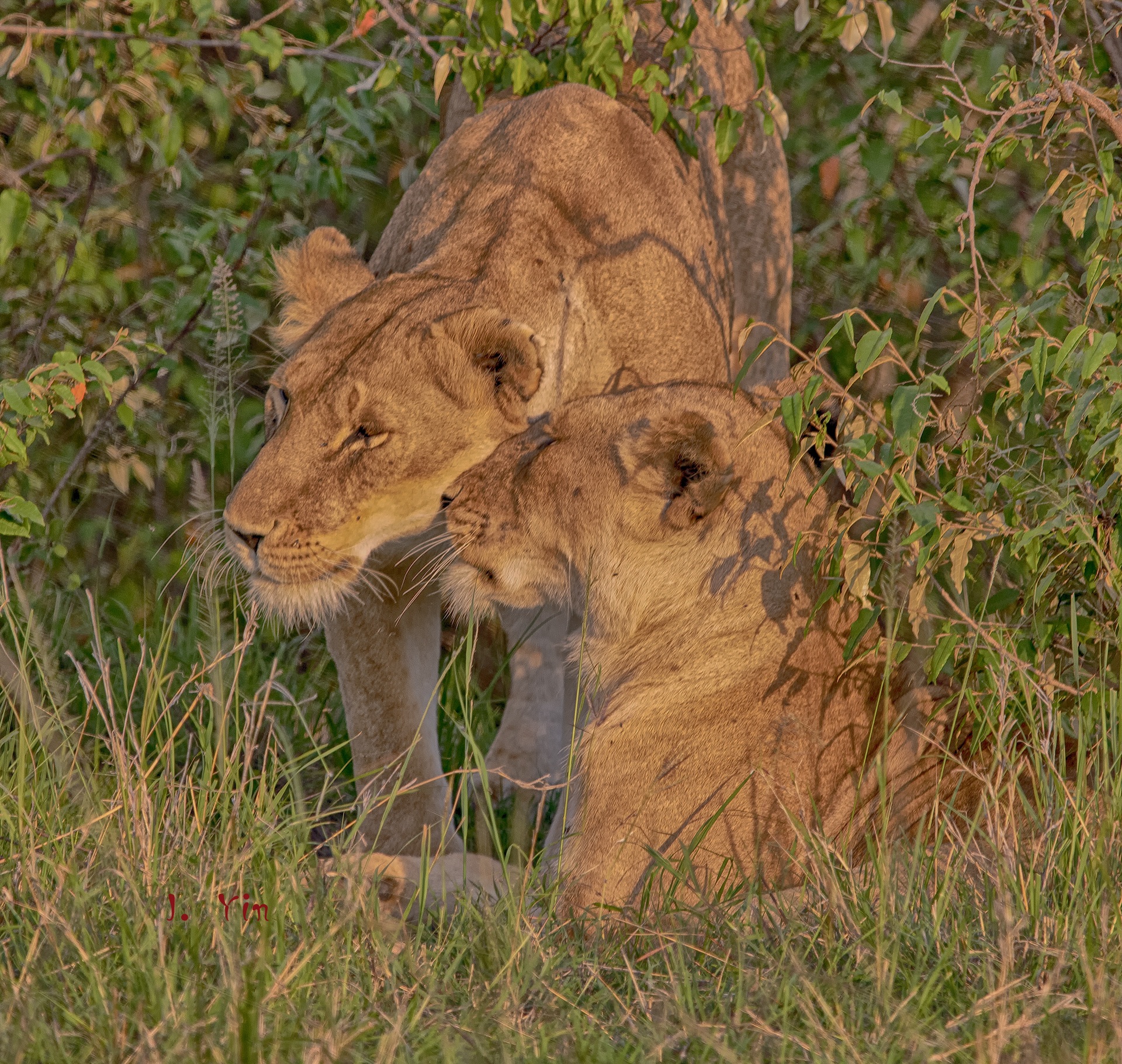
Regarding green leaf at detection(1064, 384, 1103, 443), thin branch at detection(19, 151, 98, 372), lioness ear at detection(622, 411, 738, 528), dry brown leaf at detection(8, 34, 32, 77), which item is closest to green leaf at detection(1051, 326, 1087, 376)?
green leaf at detection(1064, 384, 1103, 443)

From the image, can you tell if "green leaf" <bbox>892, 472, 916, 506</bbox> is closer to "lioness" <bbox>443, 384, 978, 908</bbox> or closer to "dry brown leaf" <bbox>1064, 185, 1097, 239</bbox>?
"lioness" <bbox>443, 384, 978, 908</bbox>

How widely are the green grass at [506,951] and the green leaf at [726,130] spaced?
205 centimetres

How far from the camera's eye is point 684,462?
377 cm

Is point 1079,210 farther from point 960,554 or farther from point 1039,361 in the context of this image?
point 960,554

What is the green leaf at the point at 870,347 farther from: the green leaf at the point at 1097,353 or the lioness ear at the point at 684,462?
the lioness ear at the point at 684,462

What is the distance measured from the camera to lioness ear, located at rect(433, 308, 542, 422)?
403cm

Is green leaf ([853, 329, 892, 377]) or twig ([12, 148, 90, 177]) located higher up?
twig ([12, 148, 90, 177])

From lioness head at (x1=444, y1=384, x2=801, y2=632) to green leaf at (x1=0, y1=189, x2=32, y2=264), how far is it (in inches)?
70.3

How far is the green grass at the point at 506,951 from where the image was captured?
250 centimetres

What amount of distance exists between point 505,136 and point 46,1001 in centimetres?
305

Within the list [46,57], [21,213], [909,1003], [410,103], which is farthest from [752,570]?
[46,57]

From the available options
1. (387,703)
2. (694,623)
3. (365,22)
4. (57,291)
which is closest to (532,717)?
(387,703)

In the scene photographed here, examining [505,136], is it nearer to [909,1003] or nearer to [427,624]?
[427,624]
